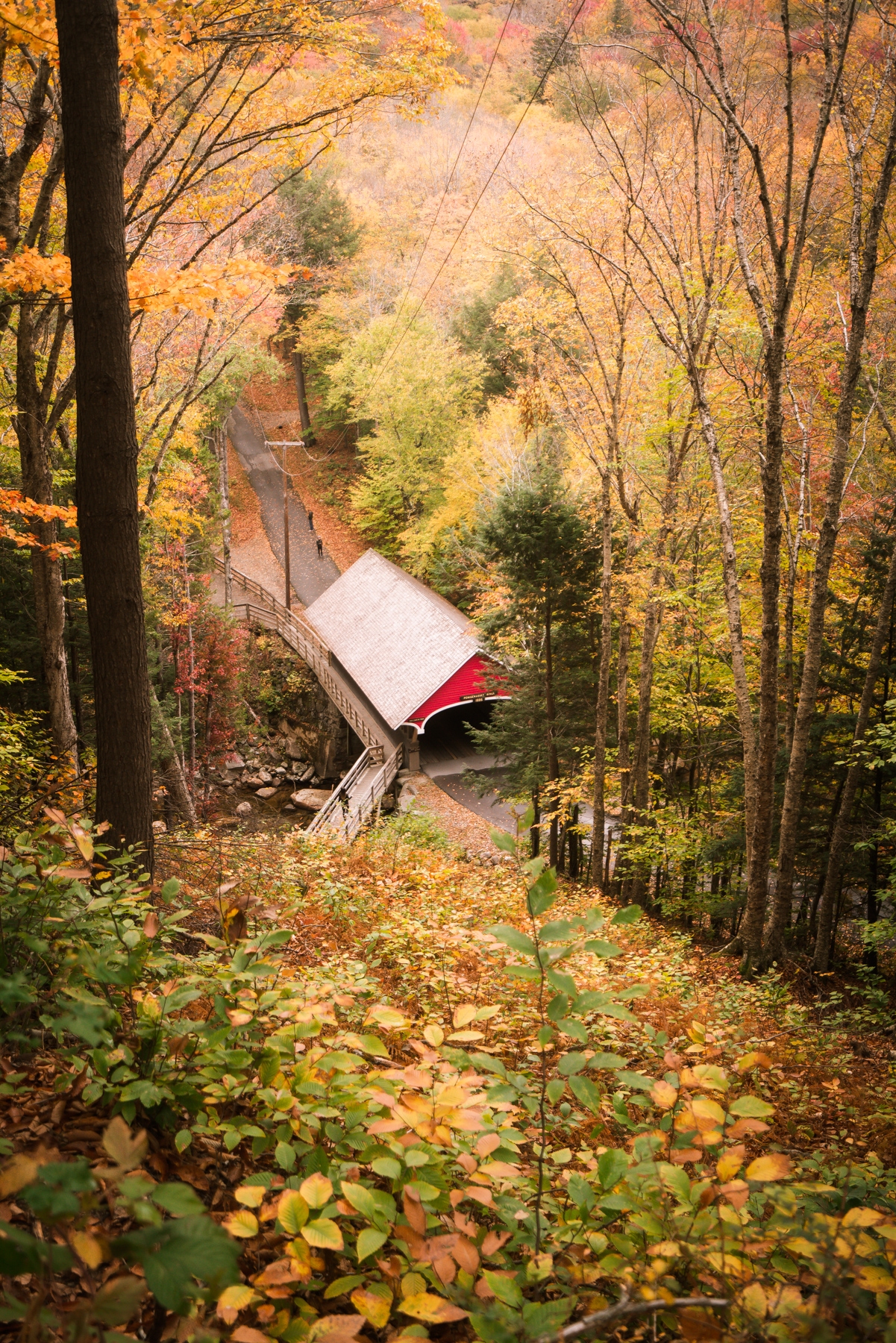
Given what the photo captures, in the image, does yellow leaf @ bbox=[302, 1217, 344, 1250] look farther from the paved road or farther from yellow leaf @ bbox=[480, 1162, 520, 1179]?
the paved road

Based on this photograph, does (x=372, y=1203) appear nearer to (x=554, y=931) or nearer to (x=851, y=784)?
(x=554, y=931)

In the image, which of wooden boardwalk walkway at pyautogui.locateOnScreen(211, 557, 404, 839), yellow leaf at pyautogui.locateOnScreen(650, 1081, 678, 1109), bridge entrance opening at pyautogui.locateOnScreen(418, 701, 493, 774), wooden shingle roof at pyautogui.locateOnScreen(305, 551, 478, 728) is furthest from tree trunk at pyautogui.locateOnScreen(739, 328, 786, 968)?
bridge entrance opening at pyautogui.locateOnScreen(418, 701, 493, 774)

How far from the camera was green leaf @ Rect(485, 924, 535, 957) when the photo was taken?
61.6 inches

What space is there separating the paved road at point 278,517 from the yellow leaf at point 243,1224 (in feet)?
96.5

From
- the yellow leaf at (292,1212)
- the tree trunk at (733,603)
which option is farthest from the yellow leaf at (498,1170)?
the tree trunk at (733,603)

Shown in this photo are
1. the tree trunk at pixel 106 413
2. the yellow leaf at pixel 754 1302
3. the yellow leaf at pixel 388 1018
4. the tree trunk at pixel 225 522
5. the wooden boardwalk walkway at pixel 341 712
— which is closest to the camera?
the yellow leaf at pixel 754 1302

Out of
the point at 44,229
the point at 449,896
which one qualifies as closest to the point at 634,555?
the point at 449,896

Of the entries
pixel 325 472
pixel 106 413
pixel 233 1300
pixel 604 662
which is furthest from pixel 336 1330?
Result: pixel 325 472

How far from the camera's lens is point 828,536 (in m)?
7.05

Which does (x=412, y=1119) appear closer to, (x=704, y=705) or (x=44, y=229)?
(x=44, y=229)

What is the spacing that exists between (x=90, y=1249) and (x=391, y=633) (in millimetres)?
21136

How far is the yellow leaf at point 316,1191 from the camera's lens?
1510 mm

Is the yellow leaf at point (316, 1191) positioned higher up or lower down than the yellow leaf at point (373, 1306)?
higher up

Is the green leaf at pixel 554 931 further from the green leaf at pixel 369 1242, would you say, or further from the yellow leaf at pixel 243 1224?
the yellow leaf at pixel 243 1224
